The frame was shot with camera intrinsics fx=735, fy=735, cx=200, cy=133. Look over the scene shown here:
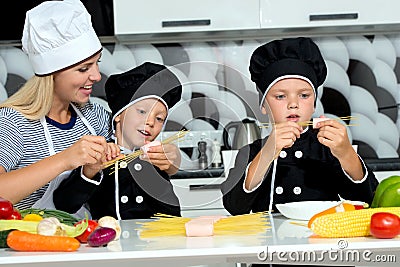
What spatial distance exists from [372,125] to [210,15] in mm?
1047

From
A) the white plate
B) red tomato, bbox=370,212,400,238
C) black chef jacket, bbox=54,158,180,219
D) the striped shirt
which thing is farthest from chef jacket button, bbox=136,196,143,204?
red tomato, bbox=370,212,400,238

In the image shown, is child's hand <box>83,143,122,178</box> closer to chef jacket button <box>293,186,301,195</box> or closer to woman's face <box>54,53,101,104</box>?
woman's face <box>54,53,101,104</box>

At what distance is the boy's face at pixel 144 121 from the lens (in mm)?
1910

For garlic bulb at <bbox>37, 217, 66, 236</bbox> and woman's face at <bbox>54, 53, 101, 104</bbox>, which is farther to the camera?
woman's face at <bbox>54, 53, 101, 104</bbox>

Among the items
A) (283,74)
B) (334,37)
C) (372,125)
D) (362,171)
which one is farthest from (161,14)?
(362,171)

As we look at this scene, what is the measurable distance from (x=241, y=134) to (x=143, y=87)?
1.22m

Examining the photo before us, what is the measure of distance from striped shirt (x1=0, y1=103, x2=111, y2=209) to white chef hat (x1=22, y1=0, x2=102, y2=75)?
16cm

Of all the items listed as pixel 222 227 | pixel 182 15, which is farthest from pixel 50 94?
pixel 182 15

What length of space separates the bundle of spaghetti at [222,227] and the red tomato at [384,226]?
0.25 metres

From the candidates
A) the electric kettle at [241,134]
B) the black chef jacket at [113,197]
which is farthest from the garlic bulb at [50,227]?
the electric kettle at [241,134]

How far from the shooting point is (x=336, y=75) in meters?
3.85

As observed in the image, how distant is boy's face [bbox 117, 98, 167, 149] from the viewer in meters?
1.91

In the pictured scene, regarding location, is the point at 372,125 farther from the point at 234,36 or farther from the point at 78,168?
the point at 78,168

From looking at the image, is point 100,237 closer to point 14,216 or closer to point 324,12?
point 14,216
